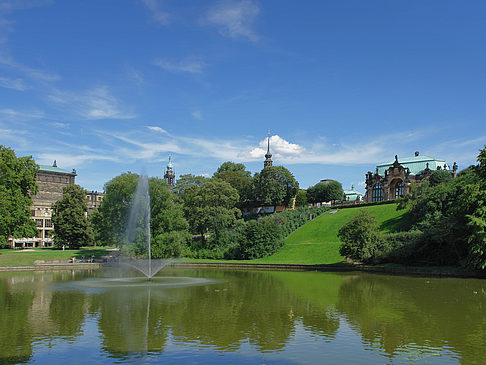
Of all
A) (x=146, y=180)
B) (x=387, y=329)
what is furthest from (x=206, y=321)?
(x=146, y=180)

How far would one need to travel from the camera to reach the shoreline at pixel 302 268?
41.1 m

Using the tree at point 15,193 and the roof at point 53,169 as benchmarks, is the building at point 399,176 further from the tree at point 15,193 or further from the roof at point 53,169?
the roof at point 53,169

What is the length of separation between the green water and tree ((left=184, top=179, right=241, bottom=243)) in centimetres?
4038

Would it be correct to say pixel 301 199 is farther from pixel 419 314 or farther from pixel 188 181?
pixel 419 314

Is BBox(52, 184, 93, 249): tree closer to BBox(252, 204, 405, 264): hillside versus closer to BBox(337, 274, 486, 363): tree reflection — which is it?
BBox(252, 204, 405, 264): hillside

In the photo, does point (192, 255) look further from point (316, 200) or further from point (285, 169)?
point (316, 200)

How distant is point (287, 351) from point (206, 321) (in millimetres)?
5491

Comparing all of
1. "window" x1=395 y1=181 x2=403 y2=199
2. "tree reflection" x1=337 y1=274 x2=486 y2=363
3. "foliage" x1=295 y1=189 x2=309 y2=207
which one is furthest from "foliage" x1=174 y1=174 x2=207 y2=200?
"tree reflection" x1=337 y1=274 x2=486 y2=363

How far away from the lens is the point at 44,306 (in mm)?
22672

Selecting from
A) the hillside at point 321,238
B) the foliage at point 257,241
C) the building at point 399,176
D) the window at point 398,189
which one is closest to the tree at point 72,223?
the foliage at point 257,241

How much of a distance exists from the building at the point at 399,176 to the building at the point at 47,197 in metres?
70.3

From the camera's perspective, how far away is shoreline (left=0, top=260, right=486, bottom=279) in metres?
41.1

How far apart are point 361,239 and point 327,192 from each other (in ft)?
210

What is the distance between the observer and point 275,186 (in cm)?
10538
